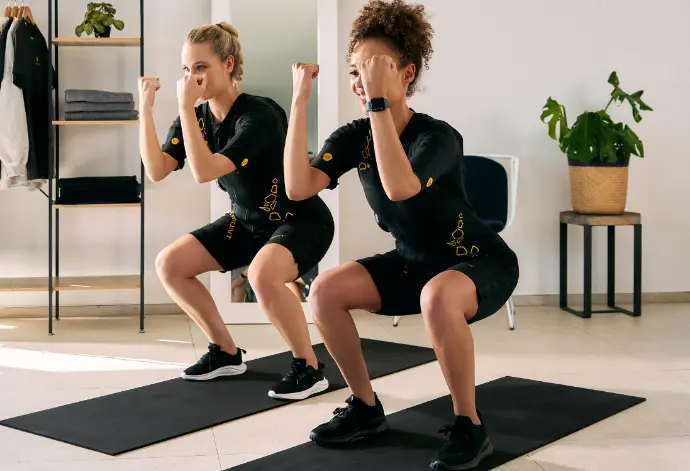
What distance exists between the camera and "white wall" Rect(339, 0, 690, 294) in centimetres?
491

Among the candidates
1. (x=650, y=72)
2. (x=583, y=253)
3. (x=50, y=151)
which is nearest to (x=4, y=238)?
(x=50, y=151)

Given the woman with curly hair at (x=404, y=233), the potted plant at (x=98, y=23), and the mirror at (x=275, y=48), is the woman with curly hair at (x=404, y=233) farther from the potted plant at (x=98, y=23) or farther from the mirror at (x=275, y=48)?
the potted plant at (x=98, y=23)

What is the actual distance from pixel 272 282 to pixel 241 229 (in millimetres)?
339

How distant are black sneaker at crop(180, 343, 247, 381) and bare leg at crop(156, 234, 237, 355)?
4 centimetres

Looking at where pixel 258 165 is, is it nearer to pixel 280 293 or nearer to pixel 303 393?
pixel 280 293

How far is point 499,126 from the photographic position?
16.3ft

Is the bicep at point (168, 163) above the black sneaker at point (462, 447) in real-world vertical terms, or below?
above

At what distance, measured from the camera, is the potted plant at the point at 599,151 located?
460 cm

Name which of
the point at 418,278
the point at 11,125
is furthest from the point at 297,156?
the point at 11,125

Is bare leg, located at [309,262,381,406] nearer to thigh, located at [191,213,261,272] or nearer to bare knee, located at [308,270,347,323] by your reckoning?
bare knee, located at [308,270,347,323]

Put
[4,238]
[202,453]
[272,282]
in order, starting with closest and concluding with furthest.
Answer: [202,453], [272,282], [4,238]

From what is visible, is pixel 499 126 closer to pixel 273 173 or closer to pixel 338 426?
pixel 273 173

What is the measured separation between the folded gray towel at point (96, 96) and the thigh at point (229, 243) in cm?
134

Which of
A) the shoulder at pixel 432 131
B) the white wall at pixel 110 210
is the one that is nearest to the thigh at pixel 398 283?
the shoulder at pixel 432 131
